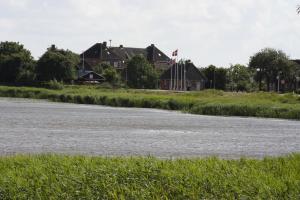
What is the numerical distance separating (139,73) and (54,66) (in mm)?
17134

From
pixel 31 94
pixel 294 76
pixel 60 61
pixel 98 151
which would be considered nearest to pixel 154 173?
pixel 98 151

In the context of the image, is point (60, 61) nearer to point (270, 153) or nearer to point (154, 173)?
point (270, 153)

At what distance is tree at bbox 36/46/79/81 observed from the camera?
403ft

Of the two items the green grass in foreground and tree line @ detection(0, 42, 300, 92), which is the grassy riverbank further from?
the green grass in foreground

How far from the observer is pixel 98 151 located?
925 inches

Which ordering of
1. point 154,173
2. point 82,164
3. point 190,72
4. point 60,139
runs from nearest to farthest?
1. point 154,173
2. point 82,164
3. point 60,139
4. point 190,72

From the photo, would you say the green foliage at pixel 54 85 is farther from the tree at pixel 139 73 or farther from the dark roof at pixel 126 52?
the dark roof at pixel 126 52

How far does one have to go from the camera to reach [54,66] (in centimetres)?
12381

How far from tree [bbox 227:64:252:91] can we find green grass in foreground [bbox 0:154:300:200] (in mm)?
124550

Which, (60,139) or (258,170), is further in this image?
(60,139)

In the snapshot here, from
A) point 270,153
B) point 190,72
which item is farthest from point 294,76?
point 270,153

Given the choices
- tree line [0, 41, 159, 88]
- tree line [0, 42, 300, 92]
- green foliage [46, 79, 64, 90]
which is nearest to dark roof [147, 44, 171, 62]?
tree line [0, 42, 300, 92]

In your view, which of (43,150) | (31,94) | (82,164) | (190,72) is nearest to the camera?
(82,164)

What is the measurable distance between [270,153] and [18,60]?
355 ft
